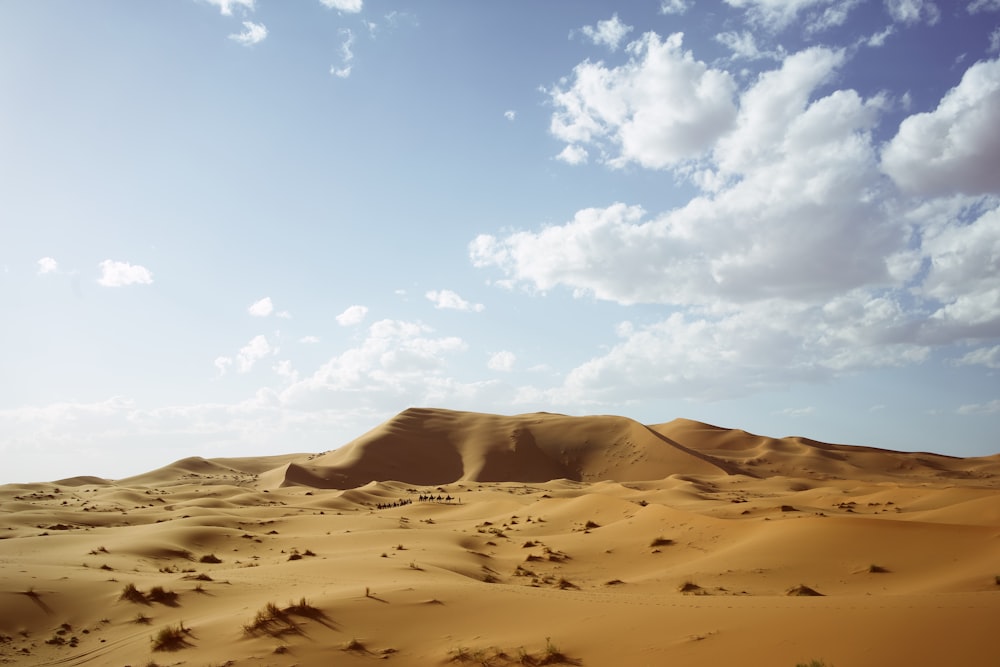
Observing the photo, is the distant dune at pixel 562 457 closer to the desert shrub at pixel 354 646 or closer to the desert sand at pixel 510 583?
the desert sand at pixel 510 583

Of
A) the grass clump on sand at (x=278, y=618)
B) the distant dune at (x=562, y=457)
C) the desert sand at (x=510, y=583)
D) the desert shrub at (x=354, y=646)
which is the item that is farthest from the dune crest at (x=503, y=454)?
the desert shrub at (x=354, y=646)

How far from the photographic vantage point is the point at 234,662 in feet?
26.1

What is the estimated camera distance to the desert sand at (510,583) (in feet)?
25.2

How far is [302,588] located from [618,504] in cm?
1720

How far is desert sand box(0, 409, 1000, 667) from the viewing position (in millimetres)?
7668

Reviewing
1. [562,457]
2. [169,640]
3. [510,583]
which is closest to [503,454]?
[562,457]

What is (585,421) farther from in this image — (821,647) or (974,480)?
(821,647)

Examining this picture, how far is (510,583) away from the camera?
14656 mm

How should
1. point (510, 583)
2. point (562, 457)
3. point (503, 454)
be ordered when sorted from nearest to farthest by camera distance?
point (510, 583), point (562, 457), point (503, 454)

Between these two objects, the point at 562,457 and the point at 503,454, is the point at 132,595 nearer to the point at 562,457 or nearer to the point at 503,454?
the point at 503,454

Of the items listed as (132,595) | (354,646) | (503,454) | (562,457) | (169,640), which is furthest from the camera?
(503,454)

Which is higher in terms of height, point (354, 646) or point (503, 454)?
point (503, 454)

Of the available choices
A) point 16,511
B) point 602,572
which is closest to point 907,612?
point 602,572

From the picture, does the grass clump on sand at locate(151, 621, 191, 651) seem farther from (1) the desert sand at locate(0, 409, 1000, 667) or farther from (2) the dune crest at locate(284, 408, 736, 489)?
(2) the dune crest at locate(284, 408, 736, 489)
